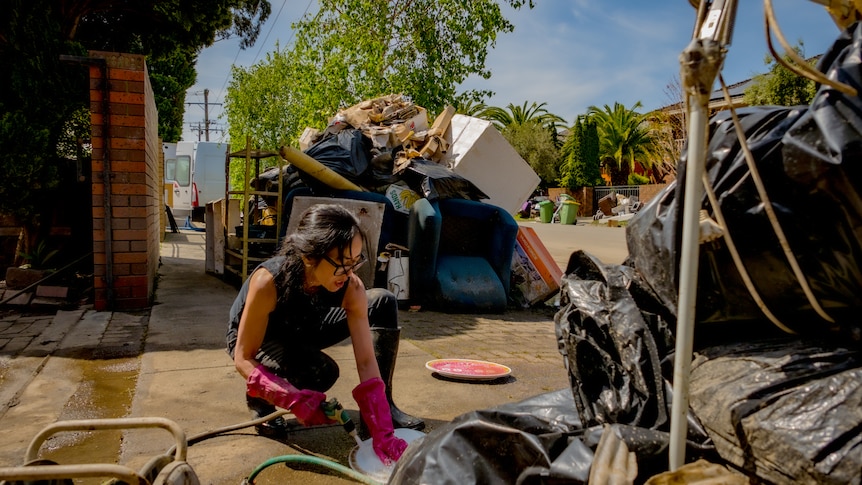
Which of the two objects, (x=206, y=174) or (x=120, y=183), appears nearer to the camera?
(x=120, y=183)

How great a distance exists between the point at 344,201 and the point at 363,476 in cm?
362

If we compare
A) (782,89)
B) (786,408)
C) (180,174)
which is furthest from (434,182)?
(782,89)

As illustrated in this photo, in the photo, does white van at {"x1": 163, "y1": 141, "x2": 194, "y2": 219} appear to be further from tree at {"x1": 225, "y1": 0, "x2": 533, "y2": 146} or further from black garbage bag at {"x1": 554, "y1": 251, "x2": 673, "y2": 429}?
black garbage bag at {"x1": 554, "y1": 251, "x2": 673, "y2": 429}

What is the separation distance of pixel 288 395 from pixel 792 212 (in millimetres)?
1639

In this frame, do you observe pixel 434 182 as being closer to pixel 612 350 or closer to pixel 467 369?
pixel 467 369

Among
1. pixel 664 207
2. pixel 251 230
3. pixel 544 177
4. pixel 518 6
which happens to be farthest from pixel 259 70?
pixel 544 177

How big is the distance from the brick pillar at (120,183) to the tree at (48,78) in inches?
28.1

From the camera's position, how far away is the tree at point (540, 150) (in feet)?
114

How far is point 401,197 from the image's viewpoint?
6.07m

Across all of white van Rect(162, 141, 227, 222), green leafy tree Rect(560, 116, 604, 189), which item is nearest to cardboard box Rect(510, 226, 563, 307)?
white van Rect(162, 141, 227, 222)

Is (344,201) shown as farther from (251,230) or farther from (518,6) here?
(518,6)

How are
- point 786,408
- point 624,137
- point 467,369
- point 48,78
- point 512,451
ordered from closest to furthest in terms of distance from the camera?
point 786,408
point 512,451
point 467,369
point 48,78
point 624,137

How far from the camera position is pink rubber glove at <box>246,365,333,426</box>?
208 centimetres

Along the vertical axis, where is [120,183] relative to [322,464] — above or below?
above
